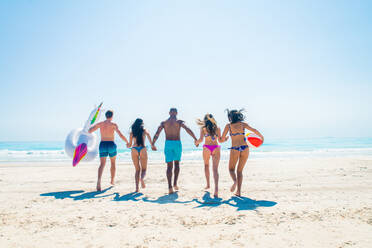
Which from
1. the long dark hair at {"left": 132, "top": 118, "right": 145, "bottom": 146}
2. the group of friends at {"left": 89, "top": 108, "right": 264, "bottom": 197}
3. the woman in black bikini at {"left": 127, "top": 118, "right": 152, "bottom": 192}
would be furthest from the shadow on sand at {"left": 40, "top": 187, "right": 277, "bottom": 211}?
the long dark hair at {"left": 132, "top": 118, "right": 145, "bottom": 146}

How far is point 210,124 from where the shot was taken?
5895mm

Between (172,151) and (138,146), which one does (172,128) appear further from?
(138,146)

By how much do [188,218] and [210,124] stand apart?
265cm

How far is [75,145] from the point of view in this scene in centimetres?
694

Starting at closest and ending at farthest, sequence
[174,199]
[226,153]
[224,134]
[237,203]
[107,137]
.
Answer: [237,203], [174,199], [224,134], [107,137], [226,153]

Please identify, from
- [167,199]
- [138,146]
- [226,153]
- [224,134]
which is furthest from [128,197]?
[226,153]

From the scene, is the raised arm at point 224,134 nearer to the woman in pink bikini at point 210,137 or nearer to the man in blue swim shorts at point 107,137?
the woman in pink bikini at point 210,137

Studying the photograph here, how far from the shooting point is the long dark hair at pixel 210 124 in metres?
5.86

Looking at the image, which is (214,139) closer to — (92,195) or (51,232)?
(92,195)

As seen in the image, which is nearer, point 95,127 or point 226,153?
point 95,127

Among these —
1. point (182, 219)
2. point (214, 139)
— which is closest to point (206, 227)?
point (182, 219)

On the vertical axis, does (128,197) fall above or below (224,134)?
below

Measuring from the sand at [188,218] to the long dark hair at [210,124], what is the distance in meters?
1.62

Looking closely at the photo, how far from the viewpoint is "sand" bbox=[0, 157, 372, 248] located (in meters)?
3.05
